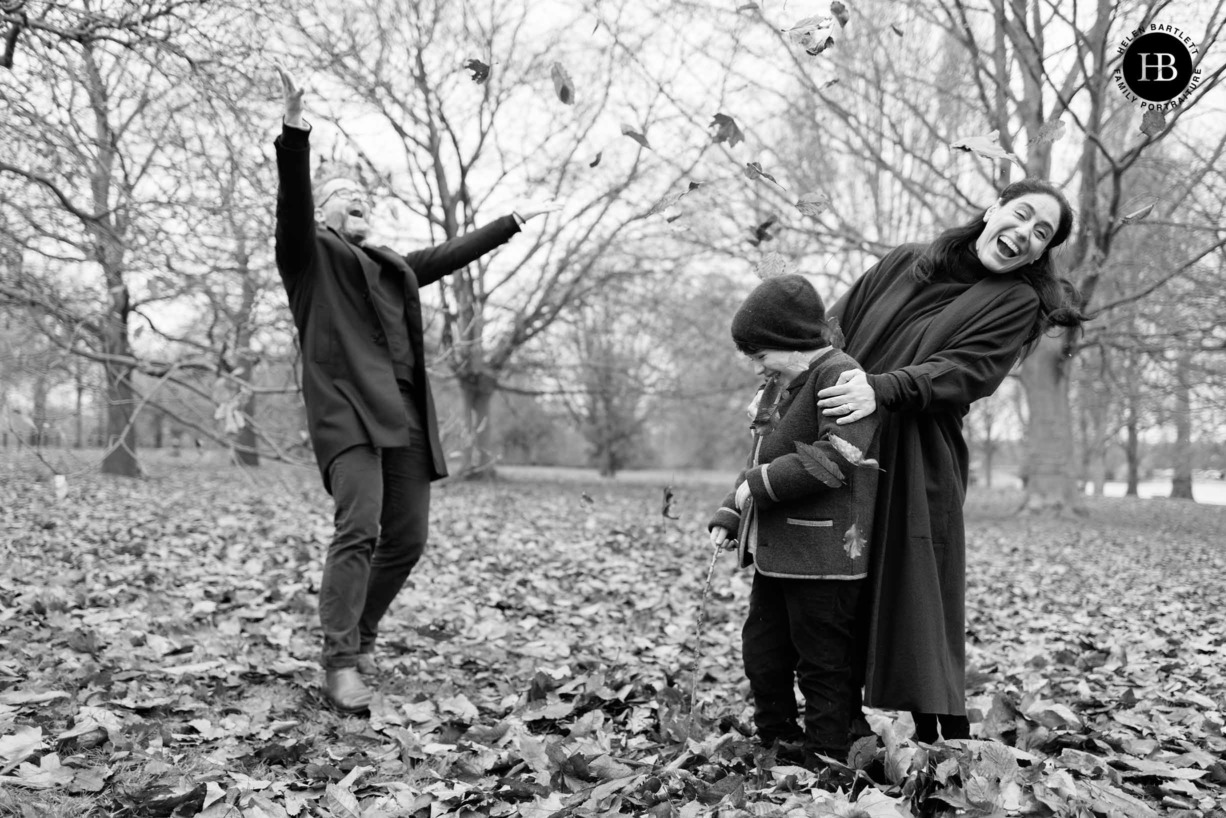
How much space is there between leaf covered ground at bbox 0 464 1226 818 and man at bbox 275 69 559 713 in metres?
0.36

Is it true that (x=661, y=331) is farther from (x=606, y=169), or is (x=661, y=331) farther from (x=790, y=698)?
(x=790, y=698)

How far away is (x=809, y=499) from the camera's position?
229 centimetres

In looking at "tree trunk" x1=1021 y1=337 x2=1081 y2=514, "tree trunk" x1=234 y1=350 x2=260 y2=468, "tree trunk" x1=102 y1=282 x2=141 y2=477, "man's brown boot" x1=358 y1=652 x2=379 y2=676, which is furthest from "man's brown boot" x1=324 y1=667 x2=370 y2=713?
"tree trunk" x1=1021 y1=337 x2=1081 y2=514

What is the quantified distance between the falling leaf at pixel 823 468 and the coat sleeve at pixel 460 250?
5.72 feet

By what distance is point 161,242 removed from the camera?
5727mm

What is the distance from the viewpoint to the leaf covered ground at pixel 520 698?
213 centimetres

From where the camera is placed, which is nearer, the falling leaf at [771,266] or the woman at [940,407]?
the woman at [940,407]

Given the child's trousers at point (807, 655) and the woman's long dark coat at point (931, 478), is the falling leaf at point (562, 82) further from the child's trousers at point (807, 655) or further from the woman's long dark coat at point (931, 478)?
the child's trousers at point (807, 655)

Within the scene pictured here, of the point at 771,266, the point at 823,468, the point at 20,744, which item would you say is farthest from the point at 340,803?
the point at 771,266

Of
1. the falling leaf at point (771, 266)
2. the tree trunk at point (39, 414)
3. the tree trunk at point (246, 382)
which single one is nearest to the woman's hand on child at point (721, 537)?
the falling leaf at point (771, 266)

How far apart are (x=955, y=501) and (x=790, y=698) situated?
2.48ft

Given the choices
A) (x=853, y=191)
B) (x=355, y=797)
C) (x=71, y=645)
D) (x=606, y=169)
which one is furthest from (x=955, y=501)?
(x=853, y=191)

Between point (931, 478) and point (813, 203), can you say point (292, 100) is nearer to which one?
point (813, 203)

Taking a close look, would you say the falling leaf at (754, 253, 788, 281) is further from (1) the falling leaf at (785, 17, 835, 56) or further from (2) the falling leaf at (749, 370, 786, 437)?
(1) the falling leaf at (785, 17, 835, 56)
